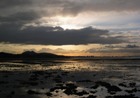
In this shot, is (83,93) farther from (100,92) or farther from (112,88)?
(112,88)

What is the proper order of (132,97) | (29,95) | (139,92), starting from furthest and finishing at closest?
1. (139,92)
2. (29,95)
3. (132,97)

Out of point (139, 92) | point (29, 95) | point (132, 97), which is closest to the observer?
point (132, 97)

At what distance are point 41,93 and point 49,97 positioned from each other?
369cm

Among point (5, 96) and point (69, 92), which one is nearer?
point (5, 96)

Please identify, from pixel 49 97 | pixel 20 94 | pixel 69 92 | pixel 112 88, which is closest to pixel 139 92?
pixel 112 88

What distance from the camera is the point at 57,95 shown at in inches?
1277

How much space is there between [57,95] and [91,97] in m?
4.16

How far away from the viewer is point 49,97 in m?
31.1

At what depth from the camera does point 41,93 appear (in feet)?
113

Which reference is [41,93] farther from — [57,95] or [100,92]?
[100,92]

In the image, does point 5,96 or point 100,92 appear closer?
point 5,96

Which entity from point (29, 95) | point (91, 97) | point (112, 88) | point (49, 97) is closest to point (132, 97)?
point (91, 97)

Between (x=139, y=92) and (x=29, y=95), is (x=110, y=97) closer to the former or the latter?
(x=139, y=92)

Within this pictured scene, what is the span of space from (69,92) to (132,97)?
787 cm
